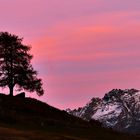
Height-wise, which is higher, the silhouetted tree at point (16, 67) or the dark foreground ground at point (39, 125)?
the silhouetted tree at point (16, 67)

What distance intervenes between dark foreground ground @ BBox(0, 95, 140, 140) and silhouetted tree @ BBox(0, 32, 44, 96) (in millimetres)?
7063

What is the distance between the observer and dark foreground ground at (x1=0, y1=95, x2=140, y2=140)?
81.1m

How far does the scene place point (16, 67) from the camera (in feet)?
427

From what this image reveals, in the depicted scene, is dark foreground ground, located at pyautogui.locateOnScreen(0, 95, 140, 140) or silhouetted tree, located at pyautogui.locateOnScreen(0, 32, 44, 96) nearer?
dark foreground ground, located at pyautogui.locateOnScreen(0, 95, 140, 140)

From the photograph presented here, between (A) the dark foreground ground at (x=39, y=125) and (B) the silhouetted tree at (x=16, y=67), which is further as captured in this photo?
(B) the silhouetted tree at (x=16, y=67)

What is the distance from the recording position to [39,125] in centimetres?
9700

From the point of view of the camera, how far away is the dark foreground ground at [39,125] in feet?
266

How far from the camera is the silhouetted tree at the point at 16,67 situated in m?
129

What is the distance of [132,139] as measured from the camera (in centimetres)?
9981

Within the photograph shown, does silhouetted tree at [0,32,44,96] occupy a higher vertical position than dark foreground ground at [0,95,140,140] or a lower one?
higher

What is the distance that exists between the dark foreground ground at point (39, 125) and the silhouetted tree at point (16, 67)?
23.2 ft

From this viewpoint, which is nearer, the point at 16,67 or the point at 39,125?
the point at 39,125

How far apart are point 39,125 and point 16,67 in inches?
1387

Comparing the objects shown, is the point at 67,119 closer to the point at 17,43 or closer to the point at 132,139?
the point at 132,139
